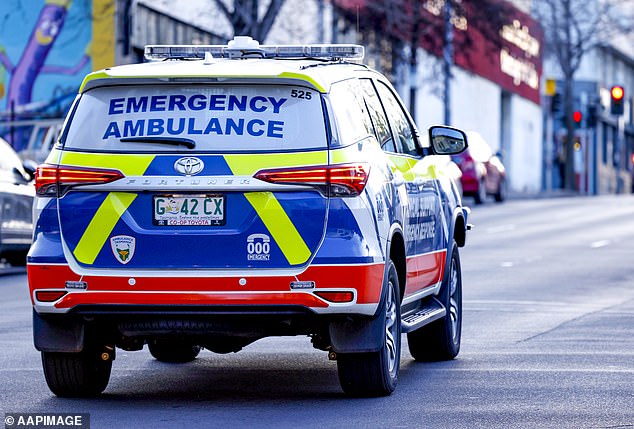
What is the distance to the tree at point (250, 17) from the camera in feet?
120

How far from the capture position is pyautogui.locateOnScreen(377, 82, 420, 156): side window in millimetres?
10484

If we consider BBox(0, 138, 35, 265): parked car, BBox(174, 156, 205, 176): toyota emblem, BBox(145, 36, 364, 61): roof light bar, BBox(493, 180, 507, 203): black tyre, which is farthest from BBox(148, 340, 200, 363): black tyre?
BBox(493, 180, 507, 203): black tyre

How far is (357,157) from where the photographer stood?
8.96 metres

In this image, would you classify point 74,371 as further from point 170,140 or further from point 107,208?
point 170,140

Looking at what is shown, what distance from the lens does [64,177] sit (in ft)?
29.2

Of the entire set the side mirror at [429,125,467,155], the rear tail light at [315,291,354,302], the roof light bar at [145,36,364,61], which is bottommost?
the rear tail light at [315,291,354,302]

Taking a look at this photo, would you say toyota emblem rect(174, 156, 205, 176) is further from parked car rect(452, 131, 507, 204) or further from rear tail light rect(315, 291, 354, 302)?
parked car rect(452, 131, 507, 204)

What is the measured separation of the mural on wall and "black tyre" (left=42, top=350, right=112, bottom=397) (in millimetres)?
31717

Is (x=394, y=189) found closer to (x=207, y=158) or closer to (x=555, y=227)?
(x=207, y=158)

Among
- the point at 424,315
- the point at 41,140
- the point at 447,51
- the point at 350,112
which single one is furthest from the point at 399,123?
the point at 447,51

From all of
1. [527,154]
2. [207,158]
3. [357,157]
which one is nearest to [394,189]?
[357,157]

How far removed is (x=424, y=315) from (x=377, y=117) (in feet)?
4.26

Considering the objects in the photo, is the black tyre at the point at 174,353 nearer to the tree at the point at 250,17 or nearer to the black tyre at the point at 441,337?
the black tyre at the point at 441,337

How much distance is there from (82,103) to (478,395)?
8.68ft
